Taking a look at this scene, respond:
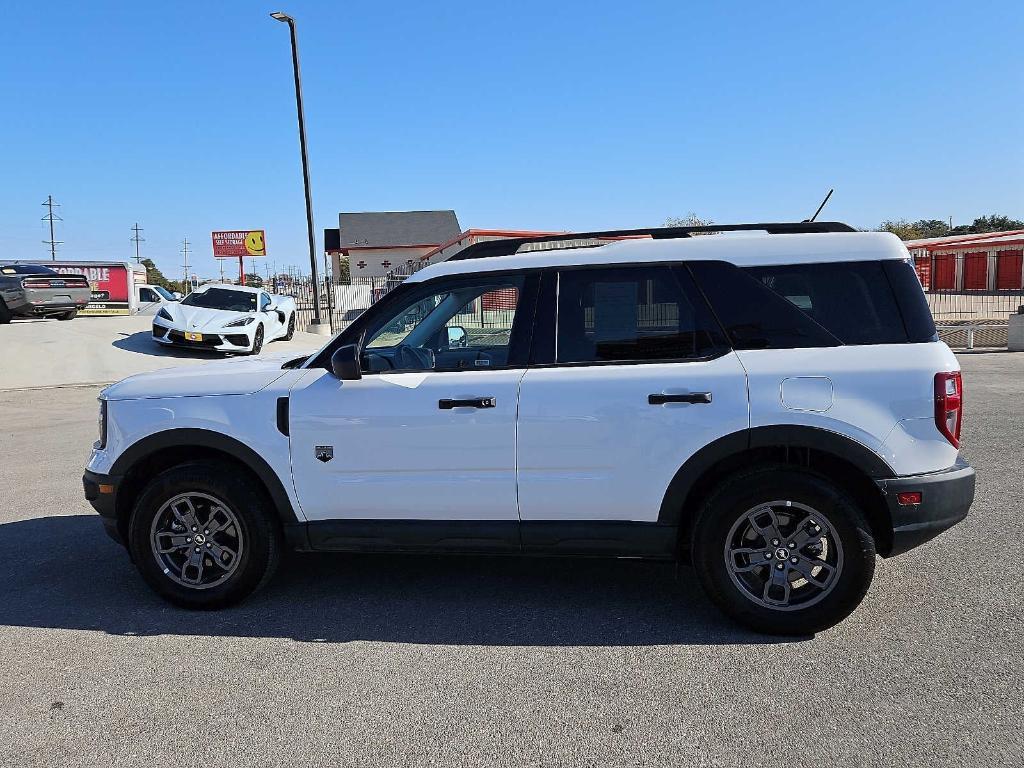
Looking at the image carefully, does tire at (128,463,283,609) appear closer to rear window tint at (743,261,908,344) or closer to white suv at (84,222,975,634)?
white suv at (84,222,975,634)

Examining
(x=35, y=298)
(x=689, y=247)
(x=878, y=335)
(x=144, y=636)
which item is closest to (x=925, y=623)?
(x=878, y=335)

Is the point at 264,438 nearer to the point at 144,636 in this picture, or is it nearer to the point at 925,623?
the point at 144,636

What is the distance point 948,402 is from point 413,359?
2.57 metres

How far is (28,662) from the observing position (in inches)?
151

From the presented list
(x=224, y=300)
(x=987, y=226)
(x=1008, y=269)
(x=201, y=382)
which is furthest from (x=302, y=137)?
(x=987, y=226)

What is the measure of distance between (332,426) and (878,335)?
2673mm

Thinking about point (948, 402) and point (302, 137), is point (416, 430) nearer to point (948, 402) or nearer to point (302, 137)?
point (948, 402)

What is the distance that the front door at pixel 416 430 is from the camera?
4.07 metres

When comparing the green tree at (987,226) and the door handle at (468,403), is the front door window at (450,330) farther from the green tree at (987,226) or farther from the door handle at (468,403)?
the green tree at (987,226)

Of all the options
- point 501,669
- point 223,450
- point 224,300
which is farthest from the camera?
point 224,300

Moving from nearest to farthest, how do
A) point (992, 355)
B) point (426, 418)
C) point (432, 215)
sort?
1. point (426, 418)
2. point (992, 355)
3. point (432, 215)

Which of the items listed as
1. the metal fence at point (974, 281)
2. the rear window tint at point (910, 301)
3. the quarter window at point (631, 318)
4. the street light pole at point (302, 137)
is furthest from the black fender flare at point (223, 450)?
the metal fence at point (974, 281)

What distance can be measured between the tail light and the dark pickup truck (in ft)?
78.3

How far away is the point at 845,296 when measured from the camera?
156 inches
